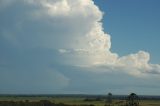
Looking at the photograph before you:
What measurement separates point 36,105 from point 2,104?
15.4 meters

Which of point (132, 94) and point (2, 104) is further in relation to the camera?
point (2, 104)

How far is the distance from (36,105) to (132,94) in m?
95.1

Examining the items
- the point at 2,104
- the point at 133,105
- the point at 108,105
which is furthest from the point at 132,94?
the point at 2,104

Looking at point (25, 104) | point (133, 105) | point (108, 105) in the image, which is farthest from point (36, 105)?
point (133, 105)

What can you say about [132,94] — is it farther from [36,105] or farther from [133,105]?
[36,105]

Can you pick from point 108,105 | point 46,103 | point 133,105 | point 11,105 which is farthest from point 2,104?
point 133,105

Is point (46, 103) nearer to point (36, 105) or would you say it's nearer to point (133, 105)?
point (36, 105)

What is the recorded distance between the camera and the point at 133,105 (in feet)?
293

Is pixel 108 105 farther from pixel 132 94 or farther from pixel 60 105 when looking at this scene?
pixel 132 94

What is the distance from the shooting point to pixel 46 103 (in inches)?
7347

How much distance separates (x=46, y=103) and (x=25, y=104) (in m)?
11.4

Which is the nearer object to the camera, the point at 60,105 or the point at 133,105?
the point at 133,105

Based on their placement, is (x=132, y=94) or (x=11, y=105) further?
(x=11, y=105)

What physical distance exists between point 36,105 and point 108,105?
3114 centimetres
